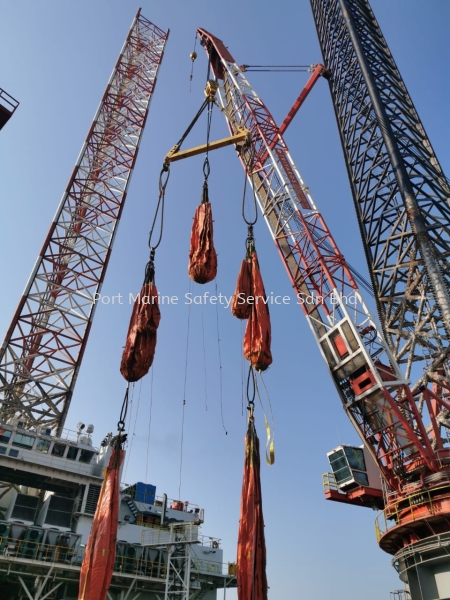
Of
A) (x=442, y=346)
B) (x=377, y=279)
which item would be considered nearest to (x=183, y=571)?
(x=442, y=346)

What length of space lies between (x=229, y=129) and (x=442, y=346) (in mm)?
26120

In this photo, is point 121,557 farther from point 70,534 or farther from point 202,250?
point 202,250

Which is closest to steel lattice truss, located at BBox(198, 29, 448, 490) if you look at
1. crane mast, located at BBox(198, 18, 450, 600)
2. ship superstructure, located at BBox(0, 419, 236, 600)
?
crane mast, located at BBox(198, 18, 450, 600)

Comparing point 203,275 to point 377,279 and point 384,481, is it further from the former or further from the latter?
point 377,279

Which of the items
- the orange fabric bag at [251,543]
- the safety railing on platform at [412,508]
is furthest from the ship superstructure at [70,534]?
the orange fabric bag at [251,543]

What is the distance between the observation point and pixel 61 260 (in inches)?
1480

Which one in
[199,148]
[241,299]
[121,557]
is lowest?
[121,557]

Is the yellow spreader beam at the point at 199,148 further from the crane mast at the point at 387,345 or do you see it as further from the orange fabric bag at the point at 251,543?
the orange fabric bag at the point at 251,543

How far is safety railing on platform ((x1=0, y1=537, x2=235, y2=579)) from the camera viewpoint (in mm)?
23594

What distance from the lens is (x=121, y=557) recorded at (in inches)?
1044

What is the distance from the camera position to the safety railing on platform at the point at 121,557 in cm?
2359

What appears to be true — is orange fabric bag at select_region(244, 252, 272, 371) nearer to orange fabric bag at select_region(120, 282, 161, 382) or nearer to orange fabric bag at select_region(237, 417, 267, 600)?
orange fabric bag at select_region(237, 417, 267, 600)

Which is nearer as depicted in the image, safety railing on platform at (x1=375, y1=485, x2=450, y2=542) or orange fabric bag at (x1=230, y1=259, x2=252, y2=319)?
orange fabric bag at (x1=230, y1=259, x2=252, y2=319)

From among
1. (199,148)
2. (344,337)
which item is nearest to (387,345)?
(344,337)
